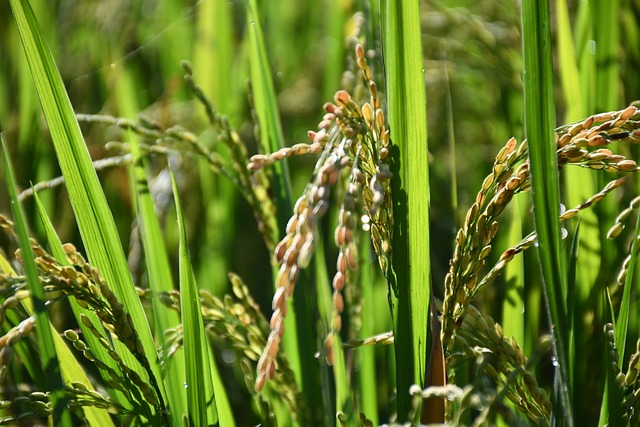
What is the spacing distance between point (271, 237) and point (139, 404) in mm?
336

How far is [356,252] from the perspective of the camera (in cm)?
95

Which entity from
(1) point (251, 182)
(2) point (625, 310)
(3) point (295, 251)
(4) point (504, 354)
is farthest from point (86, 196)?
(2) point (625, 310)

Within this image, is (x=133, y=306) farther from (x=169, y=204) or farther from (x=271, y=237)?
(x=169, y=204)

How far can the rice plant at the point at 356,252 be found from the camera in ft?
2.38

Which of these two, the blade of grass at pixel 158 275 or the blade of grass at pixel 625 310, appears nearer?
the blade of grass at pixel 625 310

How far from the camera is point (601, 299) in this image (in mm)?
1073

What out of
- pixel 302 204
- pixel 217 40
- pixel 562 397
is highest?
pixel 217 40

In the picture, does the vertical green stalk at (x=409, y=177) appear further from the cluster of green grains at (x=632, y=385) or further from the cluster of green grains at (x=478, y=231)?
the cluster of green grains at (x=632, y=385)

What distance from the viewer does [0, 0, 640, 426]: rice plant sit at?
2.38 ft

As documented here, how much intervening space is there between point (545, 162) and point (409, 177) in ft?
0.45

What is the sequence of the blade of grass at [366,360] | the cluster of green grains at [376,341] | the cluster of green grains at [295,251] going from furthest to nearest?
the blade of grass at [366,360] < the cluster of green grains at [376,341] < the cluster of green grains at [295,251]

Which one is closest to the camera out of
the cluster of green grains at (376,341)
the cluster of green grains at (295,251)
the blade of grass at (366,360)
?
the cluster of green grains at (295,251)

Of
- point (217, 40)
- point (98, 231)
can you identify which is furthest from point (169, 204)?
point (98, 231)

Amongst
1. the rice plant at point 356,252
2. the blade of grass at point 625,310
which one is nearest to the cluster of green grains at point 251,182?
A: the rice plant at point 356,252
